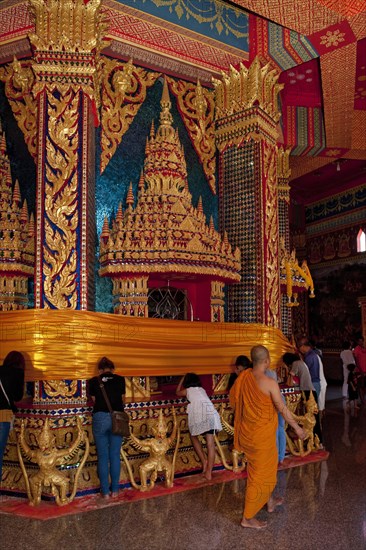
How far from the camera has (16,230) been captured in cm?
667

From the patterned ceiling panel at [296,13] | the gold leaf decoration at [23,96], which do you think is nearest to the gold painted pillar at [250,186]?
the patterned ceiling panel at [296,13]

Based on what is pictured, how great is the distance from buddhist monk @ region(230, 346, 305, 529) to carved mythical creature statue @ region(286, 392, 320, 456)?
2189mm

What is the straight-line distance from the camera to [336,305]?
16.8m

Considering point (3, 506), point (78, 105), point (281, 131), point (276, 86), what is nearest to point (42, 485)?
point (3, 506)

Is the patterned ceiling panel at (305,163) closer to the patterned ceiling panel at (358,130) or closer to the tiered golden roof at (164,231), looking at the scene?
the patterned ceiling panel at (358,130)

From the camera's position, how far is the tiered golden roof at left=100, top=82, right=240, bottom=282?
263 inches

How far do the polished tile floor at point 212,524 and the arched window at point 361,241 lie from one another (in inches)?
434

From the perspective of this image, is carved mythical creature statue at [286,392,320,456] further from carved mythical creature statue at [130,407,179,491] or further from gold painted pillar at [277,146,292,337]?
gold painted pillar at [277,146,292,337]

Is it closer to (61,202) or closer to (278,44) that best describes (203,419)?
(61,202)

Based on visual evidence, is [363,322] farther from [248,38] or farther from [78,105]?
[78,105]

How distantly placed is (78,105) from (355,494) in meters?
5.19

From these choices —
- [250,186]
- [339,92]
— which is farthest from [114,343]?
[339,92]

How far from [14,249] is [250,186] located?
3568 millimetres

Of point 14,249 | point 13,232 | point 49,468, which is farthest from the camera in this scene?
point 13,232
